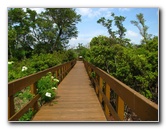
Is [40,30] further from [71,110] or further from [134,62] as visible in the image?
[71,110]

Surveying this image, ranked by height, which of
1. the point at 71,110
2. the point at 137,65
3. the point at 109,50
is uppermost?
the point at 109,50

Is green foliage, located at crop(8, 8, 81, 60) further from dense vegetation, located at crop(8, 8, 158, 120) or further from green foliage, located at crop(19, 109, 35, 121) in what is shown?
green foliage, located at crop(19, 109, 35, 121)

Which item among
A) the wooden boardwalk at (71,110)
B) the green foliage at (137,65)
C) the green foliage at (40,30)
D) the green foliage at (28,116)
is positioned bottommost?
the wooden boardwalk at (71,110)

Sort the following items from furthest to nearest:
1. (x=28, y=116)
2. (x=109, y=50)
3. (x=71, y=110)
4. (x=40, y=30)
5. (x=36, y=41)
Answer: (x=109, y=50) → (x=40, y=30) → (x=36, y=41) → (x=71, y=110) → (x=28, y=116)

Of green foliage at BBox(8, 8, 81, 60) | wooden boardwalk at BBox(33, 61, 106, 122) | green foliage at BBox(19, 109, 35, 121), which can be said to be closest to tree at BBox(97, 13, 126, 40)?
green foliage at BBox(8, 8, 81, 60)

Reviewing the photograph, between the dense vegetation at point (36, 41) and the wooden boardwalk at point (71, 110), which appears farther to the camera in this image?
the dense vegetation at point (36, 41)

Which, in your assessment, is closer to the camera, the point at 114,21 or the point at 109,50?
the point at 114,21

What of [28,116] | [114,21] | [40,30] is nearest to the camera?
[28,116]

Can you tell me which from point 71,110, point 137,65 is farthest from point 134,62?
point 71,110

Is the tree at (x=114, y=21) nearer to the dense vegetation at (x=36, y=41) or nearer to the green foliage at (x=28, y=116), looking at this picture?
the dense vegetation at (x=36, y=41)

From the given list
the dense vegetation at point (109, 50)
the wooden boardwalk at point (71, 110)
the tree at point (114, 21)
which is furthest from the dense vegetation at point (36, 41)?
the tree at point (114, 21)

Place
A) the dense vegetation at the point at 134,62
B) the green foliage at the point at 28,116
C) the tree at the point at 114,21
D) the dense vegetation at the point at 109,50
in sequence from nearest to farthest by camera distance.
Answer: the green foliage at the point at 28,116 < the tree at the point at 114,21 < the dense vegetation at the point at 109,50 < the dense vegetation at the point at 134,62
